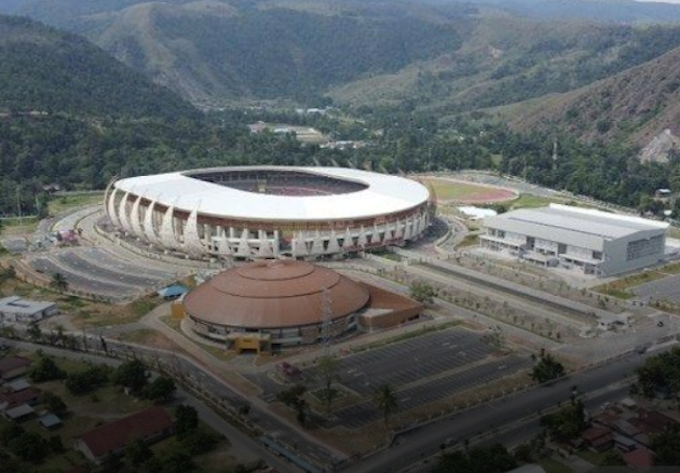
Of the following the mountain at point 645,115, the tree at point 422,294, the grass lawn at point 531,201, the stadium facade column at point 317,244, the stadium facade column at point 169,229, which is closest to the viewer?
the tree at point 422,294

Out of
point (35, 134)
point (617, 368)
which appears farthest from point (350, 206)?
point (35, 134)

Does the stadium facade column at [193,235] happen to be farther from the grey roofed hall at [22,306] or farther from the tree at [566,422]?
the tree at [566,422]

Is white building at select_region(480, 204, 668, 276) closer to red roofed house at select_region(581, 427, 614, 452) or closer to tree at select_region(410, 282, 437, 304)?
tree at select_region(410, 282, 437, 304)

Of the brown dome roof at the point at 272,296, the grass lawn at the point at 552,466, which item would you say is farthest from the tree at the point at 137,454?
the grass lawn at the point at 552,466

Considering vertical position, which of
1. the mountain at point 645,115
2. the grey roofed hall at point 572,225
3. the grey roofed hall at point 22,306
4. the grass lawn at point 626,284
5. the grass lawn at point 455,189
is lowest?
the grass lawn at point 626,284

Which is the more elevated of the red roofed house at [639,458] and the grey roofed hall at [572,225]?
the grey roofed hall at [572,225]

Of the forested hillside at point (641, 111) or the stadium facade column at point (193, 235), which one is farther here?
the forested hillside at point (641, 111)
